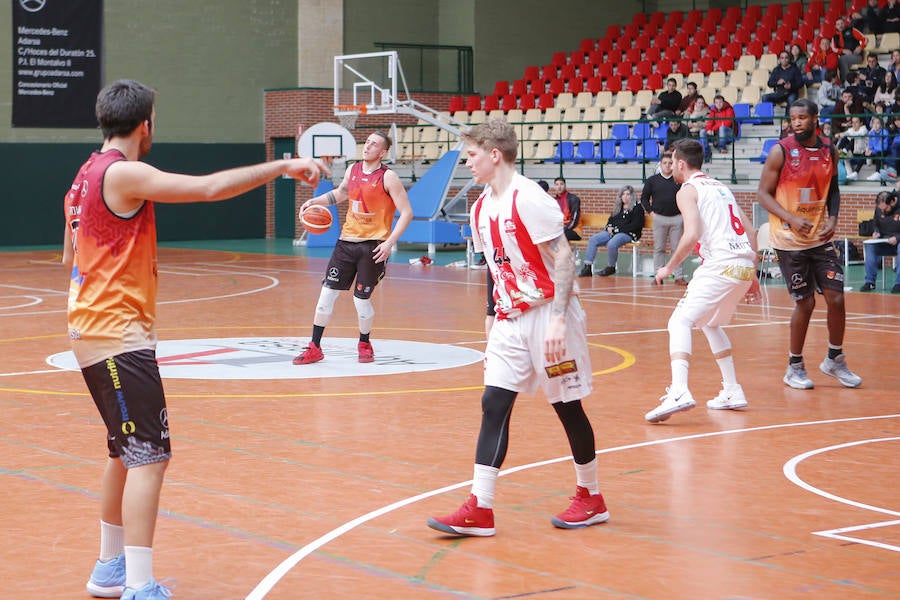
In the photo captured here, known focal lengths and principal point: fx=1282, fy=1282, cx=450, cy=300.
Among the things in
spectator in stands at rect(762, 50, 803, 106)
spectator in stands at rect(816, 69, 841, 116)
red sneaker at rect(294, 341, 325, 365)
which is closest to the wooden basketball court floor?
red sneaker at rect(294, 341, 325, 365)

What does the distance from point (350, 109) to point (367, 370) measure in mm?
20168

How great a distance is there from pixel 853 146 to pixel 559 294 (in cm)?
1861

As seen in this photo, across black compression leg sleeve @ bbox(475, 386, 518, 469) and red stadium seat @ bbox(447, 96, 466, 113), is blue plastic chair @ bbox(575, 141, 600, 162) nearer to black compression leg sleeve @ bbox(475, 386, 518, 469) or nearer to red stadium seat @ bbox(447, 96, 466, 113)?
red stadium seat @ bbox(447, 96, 466, 113)

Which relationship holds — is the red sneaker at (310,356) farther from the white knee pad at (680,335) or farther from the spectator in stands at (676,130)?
the spectator in stands at (676,130)

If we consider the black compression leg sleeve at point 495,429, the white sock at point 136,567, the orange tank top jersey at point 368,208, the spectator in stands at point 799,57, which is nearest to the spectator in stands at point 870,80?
the spectator in stands at point 799,57

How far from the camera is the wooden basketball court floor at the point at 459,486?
5.17 meters

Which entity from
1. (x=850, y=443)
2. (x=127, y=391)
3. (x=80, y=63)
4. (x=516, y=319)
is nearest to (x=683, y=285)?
(x=850, y=443)

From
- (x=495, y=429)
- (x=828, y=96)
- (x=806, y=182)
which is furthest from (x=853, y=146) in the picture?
(x=495, y=429)

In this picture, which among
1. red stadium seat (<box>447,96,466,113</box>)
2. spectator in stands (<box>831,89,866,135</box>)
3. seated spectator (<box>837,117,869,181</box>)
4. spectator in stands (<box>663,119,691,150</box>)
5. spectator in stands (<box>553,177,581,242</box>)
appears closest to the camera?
spectator in stands (<box>553,177,581,242</box>)

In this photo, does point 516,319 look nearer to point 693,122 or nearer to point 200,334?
point 200,334

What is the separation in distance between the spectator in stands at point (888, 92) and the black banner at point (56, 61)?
1768 cm

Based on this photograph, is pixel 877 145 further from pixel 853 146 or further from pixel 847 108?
pixel 847 108

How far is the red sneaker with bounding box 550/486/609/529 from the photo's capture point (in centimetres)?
591

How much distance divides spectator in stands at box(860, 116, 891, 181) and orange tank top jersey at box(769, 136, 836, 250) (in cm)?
1255
